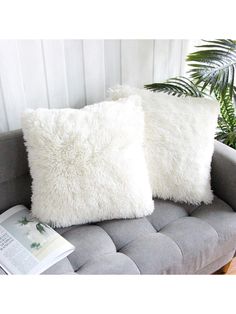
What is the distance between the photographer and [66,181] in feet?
Answer: 3.86

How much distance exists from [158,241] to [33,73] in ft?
3.09

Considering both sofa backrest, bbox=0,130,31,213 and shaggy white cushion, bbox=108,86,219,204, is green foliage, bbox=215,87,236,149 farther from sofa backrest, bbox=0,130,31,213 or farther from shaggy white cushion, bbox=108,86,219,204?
sofa backrest, bbox=0,130,31,213

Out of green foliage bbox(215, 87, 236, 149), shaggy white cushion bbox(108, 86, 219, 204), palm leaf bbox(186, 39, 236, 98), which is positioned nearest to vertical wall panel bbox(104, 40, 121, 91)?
shaggy white cushion bbox(108, 86, 219, 204)

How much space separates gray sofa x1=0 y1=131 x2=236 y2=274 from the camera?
42.9 inches

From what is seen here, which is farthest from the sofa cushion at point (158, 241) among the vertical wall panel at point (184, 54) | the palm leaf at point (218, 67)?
the vertical wall panel at point (184, 54)

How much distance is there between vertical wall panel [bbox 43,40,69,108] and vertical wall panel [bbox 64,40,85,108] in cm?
2

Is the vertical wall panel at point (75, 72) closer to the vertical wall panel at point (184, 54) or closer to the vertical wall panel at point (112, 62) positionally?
the vertical wall panel at point (112, 62)

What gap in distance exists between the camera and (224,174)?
136cm

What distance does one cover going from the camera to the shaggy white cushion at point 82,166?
3.84 feet

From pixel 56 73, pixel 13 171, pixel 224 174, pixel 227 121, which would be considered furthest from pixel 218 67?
pixel 13 171

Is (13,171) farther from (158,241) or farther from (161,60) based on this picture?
(161,60)
